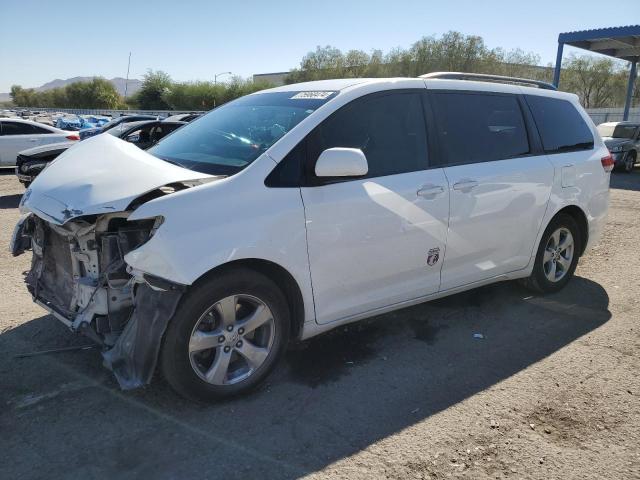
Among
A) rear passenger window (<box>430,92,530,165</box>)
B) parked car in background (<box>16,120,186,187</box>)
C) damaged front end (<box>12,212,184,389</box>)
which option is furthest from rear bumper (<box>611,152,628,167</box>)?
damaged front end (<box>12,212,184,389</box>)

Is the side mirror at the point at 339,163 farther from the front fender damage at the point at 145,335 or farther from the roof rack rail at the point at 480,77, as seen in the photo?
the roof rack rail at the point at 480,77

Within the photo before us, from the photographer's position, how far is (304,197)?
3.21 meters

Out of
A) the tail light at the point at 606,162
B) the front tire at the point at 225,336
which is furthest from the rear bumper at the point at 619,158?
the front tire at the point at 225,336

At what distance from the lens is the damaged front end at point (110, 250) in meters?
2.89

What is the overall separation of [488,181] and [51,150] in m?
9.49

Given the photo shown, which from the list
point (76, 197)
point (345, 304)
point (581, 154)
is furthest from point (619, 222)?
point (76, 197)

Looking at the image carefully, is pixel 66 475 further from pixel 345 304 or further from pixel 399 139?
pixel 399 139

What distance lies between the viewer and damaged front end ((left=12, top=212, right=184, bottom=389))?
9.45 ft

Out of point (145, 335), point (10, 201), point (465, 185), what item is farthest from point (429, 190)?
point (10, 201)

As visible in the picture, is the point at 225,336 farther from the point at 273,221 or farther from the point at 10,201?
the point at 10,201

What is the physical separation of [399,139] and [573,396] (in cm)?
205

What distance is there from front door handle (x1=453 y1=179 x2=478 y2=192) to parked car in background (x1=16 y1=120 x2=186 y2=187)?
7.42m

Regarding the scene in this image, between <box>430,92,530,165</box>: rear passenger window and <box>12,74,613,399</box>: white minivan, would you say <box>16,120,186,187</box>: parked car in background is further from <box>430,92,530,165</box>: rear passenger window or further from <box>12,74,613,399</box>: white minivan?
<box>430,92,530,165</box>: rear passenger window

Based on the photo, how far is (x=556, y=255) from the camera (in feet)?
16.6
